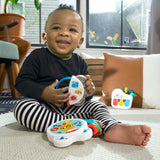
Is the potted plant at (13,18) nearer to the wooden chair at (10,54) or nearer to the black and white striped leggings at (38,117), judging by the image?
the wooden chair at (10,54)

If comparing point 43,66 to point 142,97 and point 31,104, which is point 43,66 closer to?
point 31,104

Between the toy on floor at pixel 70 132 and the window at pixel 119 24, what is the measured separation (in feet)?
6.03

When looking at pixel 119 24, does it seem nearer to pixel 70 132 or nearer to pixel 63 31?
pixel 63 31

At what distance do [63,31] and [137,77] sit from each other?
614mm

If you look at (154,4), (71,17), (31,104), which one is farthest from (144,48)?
(31,104)

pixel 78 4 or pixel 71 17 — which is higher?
pixel 78 4

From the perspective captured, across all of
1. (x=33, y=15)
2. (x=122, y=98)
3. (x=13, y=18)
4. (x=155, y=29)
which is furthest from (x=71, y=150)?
(x=33, y=15)

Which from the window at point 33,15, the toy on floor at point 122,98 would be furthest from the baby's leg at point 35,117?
the window at point 33,15

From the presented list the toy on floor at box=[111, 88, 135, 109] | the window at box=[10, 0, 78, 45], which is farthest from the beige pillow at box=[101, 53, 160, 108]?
the window at box=[10, 0, 78, 45]

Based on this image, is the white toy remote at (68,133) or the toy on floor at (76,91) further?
the toy on floor at (76,91)

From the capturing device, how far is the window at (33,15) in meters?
2.25

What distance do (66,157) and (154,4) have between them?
6.54 ft

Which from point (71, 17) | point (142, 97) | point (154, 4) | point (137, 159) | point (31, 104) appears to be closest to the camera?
point (137, 159)

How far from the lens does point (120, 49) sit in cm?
231
